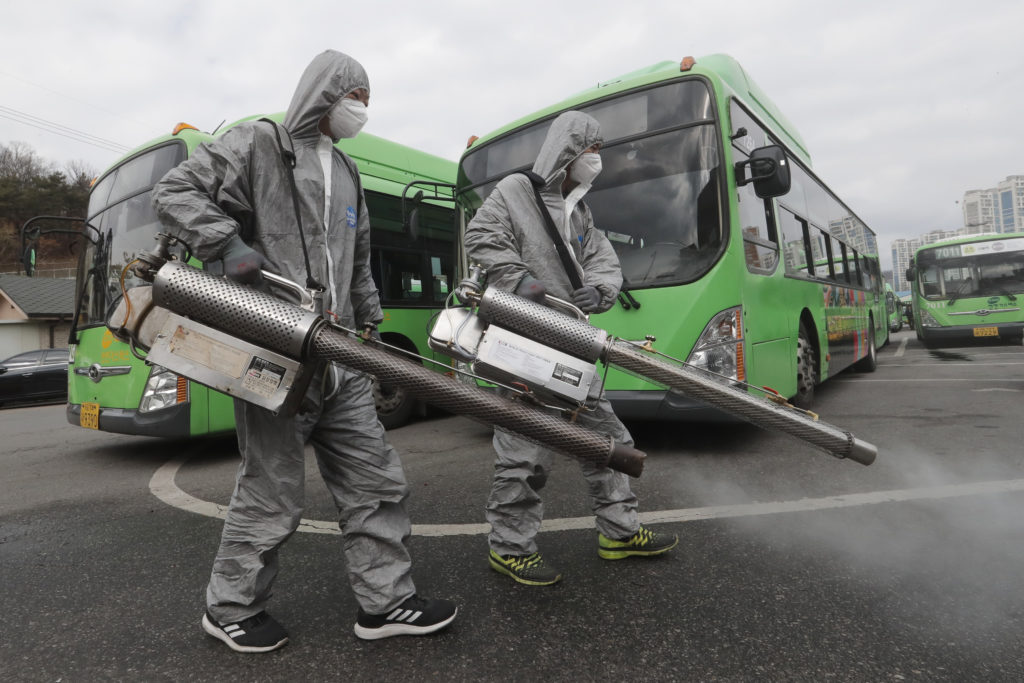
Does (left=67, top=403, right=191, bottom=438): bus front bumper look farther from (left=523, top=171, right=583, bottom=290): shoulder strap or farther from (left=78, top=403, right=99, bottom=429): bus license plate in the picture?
(left=523, top=171, right=583, bottom=290): shoulder strap

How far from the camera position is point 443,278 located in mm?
7766

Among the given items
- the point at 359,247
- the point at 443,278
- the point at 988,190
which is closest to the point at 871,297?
the point at 443,278

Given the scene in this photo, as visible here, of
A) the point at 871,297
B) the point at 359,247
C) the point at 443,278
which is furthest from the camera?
the point at 871,297

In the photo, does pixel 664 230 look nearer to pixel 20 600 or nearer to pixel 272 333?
pixel 272 333

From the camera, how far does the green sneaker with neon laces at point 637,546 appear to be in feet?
8.74

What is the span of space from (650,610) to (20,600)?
2.44m

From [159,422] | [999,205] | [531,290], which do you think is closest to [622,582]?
[531,290]

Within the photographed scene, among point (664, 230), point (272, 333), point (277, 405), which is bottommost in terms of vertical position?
point (277, 405)

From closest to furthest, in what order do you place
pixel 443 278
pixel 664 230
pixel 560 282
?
pixel 560 282 → pixel 664 230 → pixel 443 278

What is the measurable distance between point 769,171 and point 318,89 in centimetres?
333

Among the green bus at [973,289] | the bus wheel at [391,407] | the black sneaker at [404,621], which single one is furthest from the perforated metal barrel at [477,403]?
the green bus at [973,289]

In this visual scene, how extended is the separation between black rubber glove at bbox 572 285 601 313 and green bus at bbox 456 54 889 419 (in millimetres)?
1548

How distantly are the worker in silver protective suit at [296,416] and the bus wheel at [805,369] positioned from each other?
4972mm

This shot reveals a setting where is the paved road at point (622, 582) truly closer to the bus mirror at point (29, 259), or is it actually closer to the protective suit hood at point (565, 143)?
the protective suit hood at point (565, 143)
